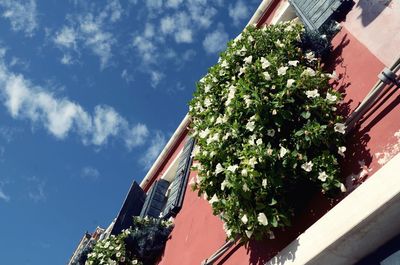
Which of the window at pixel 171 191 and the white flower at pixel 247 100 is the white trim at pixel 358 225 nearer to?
the white flower at pixel 247 100

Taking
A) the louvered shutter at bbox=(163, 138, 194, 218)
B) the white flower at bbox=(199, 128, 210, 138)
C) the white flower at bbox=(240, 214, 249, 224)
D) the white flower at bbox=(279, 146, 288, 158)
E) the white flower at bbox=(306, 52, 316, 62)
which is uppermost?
the louvered shutter at bbox=(163, 138, 194, 218)

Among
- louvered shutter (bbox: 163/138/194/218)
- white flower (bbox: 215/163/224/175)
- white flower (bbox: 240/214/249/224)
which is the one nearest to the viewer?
white flower (bbox: 240/214/249/224)

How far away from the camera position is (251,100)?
4344 millimetres

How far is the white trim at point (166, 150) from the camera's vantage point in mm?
10195

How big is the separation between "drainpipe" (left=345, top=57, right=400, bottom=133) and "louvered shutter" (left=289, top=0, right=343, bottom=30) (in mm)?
1624

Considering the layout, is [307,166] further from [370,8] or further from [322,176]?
[370,8]

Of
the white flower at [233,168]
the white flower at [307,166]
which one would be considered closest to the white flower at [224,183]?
the white flower at [233,168]

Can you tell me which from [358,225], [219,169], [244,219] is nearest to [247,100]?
[219,169]

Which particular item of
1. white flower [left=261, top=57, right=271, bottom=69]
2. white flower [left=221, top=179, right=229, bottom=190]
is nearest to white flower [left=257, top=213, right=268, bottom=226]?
white flower [left=221, top=179, right=229, bottom=190]

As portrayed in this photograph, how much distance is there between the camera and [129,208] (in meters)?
9.73

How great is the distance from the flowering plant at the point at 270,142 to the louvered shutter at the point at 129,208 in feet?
15.3

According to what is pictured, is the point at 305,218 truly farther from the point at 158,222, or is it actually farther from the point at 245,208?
the point at 158,222

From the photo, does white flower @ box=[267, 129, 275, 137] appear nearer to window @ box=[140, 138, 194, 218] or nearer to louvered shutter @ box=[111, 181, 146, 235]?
window @ box=[140, 138, 194, 218]

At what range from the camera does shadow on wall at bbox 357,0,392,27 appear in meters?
4.57
